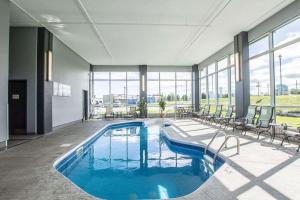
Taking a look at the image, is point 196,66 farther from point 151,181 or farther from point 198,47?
point 151,181

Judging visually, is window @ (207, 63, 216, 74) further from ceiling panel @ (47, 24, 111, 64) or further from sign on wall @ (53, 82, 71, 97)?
sign on wall @ (53, 82, 71, 97)

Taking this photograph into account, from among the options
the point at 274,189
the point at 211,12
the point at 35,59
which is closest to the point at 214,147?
the point at 274,189

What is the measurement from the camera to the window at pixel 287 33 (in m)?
6.40

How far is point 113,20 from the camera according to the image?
7.15 meters

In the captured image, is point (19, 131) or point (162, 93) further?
point (162, 93)

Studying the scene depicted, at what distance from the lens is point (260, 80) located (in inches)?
322

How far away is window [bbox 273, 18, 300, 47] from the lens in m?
6.40

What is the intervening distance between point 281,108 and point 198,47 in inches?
198

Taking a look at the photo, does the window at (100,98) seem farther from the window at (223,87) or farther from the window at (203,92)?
the window at (223,87)

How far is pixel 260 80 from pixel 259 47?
1.18 metres

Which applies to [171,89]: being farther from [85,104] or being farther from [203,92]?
[85,104]

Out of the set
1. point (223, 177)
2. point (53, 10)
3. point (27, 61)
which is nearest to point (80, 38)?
point (27, 61)

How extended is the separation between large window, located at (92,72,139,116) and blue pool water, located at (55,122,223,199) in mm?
9429

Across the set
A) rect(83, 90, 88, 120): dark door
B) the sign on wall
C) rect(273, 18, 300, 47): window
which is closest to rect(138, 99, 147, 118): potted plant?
rect(83, 90, 88, 120): dark door
